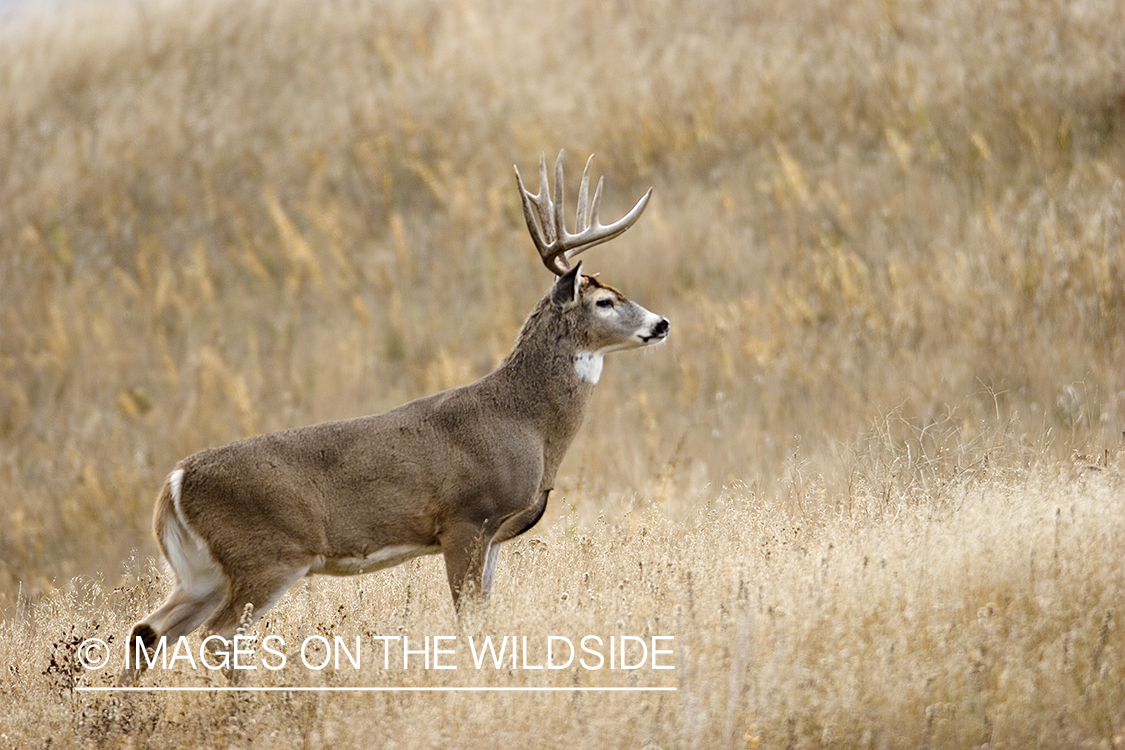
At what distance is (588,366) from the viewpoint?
782cm

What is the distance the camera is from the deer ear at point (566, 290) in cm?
775

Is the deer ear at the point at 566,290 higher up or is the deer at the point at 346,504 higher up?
the deer ear at the point at 566,290

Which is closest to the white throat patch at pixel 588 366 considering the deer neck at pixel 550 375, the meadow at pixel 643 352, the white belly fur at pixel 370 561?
the deer neck at pixel 550 375

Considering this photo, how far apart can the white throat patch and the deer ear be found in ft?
0.98

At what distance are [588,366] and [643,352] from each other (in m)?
7.20

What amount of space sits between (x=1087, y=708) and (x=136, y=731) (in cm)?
409

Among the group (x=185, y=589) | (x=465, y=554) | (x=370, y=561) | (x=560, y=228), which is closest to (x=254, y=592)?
(x=185, y=589)

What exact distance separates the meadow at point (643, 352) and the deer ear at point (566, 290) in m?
1.50

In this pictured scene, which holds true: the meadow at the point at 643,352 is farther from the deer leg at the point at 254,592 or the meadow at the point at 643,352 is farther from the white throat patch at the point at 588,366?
the white throat patch at the point at 588,366

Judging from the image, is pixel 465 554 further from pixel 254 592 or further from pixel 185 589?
pixel 185 589

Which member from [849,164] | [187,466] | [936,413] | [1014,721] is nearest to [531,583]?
[187,466]

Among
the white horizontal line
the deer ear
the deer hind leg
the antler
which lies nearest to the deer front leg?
the white horizontal line

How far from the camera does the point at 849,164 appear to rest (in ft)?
53.9

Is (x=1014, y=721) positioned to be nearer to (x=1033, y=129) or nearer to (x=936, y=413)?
(x=936, y=413)
